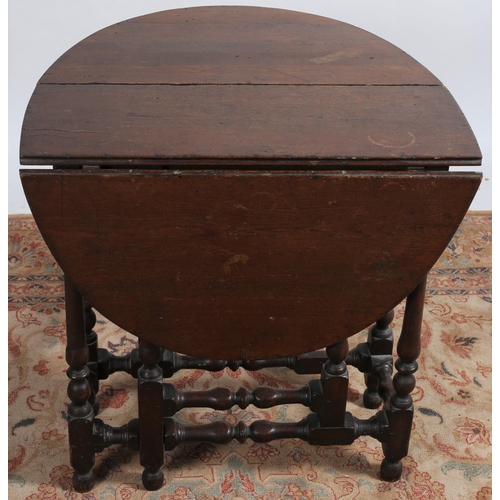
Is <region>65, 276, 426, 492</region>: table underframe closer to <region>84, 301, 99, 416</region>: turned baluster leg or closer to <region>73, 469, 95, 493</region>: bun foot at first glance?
<region>73, 469, 95, 493</region>: bun foot

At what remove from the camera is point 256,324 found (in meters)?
1.77

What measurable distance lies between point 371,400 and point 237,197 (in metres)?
0.92

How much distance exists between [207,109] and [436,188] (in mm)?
507

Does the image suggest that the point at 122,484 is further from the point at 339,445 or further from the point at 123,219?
the point at 123,219

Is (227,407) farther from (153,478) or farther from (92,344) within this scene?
(92,344)

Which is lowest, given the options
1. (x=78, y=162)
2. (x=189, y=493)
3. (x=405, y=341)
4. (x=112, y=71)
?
(x=189, y=493)

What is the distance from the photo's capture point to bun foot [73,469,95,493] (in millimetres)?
2014

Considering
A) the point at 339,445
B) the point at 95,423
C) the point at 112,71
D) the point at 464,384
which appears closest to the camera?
the point at 112,71

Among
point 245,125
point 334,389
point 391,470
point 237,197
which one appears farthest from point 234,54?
point 391,470

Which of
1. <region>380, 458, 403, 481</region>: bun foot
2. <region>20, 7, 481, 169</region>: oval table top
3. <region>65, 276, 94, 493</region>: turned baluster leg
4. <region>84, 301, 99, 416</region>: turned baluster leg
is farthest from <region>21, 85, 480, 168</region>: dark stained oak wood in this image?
<region>380, 458, 403, 481</region>: bun foot

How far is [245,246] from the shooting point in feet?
5.51

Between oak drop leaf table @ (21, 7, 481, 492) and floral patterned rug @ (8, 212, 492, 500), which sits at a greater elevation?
oak drop leaf table @ (21, 7, 481, 492)

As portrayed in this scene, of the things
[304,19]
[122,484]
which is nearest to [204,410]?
[122,484]

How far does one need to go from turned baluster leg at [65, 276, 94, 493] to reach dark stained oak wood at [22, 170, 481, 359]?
0.15 meters
